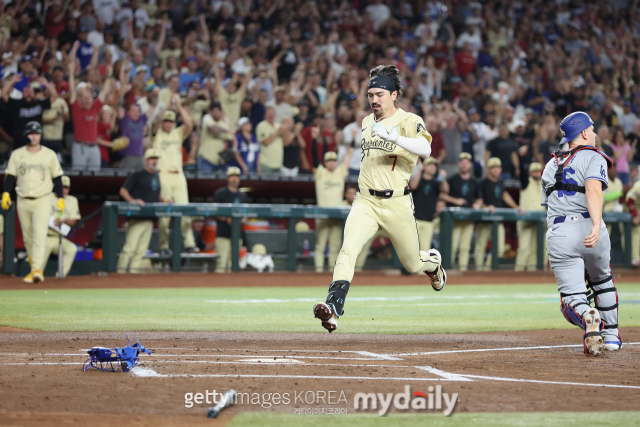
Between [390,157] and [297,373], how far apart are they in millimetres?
2345

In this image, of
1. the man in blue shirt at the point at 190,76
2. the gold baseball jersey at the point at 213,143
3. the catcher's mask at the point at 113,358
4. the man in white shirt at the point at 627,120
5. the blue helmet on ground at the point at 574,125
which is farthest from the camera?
the man in white shirt at the point at 627,120

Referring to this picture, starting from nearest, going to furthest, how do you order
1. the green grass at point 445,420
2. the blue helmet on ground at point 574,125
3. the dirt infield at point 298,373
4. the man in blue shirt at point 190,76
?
the green grass at point 445,420
the dirt infield at point 298,373
the blue helmet on ground at point 574,125
the man in blue shirt at point 190,76

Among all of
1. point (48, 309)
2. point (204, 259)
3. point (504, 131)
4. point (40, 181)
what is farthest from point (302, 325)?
point (504, 131)

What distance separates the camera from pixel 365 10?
76.6 feet

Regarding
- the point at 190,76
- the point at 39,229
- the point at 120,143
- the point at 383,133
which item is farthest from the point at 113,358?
the point at 190,76

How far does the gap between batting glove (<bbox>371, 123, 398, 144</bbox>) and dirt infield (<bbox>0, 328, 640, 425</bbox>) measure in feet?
5.42

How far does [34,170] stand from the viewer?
1284 cm

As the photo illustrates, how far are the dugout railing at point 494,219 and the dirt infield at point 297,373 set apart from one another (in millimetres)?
9731

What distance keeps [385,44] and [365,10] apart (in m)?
1.91

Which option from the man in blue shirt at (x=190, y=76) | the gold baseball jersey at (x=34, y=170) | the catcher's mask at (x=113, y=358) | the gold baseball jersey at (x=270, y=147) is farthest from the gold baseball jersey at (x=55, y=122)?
the catcher's mask at (x=113, y=358)

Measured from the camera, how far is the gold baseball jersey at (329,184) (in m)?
16.8

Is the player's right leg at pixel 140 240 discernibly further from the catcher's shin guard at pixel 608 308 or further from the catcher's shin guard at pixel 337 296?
the catcher's shin guard at pixel 608 308

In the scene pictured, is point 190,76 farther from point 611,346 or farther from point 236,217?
point 611,346

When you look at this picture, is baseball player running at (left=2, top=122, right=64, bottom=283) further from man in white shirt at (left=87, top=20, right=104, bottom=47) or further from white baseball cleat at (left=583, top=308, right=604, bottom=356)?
white baseball cleat at (left=583, top=308, right=604, bottom=356)
